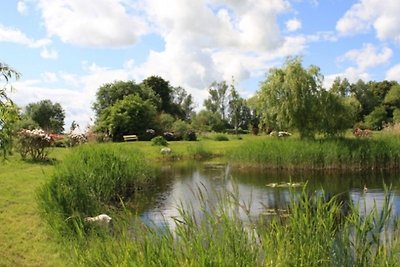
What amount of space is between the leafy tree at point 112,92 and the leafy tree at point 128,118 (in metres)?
12.5

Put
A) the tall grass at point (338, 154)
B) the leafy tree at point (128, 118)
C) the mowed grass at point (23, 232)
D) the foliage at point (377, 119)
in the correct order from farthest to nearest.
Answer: the foliage at point (377, 119)
the leafy tree at point (128, 118)
the tall grass at point (338, 154)
the mowed grass at point (23, 232)

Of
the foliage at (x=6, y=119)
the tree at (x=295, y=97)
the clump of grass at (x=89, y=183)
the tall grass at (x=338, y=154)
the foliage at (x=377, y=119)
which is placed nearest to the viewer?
the foliage at (x=6, y=119)

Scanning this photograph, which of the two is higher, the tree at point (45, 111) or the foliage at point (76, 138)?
the tree at point (45, 111)

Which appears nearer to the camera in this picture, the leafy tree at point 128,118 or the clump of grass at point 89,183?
the clump of grass at point 89,183

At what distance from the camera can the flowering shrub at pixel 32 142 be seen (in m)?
23.8

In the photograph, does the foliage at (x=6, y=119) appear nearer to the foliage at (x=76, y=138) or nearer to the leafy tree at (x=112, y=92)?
the foliage at (x=76, y=138)

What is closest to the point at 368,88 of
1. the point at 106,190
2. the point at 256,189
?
the point at 256,189

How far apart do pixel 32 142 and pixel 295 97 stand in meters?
14.9

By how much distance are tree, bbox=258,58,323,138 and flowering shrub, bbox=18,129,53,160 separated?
42.9 feet

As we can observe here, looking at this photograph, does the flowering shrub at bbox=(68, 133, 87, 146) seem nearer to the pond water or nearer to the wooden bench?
the pond water

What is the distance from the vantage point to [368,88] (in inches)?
3378

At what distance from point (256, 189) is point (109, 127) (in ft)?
99.1

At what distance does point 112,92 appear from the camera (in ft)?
209

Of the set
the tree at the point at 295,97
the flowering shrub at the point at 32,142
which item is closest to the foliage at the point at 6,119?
the flowering shrub at the point at 32,142
